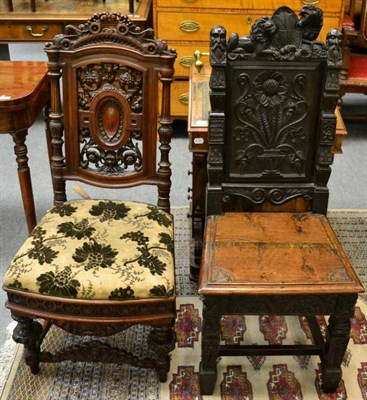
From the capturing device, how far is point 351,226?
3.09 meters

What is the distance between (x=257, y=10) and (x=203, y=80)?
108 cm

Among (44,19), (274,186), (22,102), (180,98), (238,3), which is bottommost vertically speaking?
(180,98)

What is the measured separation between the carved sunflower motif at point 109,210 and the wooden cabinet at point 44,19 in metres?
1.79

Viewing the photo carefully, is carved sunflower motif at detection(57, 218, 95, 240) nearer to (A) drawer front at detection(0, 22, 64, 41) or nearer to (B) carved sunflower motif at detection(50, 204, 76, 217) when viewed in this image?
(B) carved sunflower motif at detection(50, 204, 76, 217)

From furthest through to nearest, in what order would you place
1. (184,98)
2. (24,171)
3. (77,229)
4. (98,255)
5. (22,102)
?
(184,98) → (24,171) → (22,102) → (77,229) → (98,255)

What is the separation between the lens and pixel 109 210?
2211mm

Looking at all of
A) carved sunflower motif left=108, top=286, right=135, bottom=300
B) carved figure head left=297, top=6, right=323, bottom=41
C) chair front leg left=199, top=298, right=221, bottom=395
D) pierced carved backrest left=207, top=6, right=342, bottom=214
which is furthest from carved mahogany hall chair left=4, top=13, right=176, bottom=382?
carved figure head left=297, top=6, right=323, bottom=41

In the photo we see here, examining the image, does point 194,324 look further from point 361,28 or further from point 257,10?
point 361,28

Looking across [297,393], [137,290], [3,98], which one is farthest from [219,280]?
[3,98]

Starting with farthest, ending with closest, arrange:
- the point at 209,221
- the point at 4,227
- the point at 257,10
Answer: the point at 257,10, the point at 4,227, the point at 209,221

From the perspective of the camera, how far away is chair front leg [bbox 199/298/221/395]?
1.90m

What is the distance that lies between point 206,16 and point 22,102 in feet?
5.33

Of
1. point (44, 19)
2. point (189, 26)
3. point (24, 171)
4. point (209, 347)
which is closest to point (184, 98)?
point (189, 26)

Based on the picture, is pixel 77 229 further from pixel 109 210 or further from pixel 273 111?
pixel 273 111
